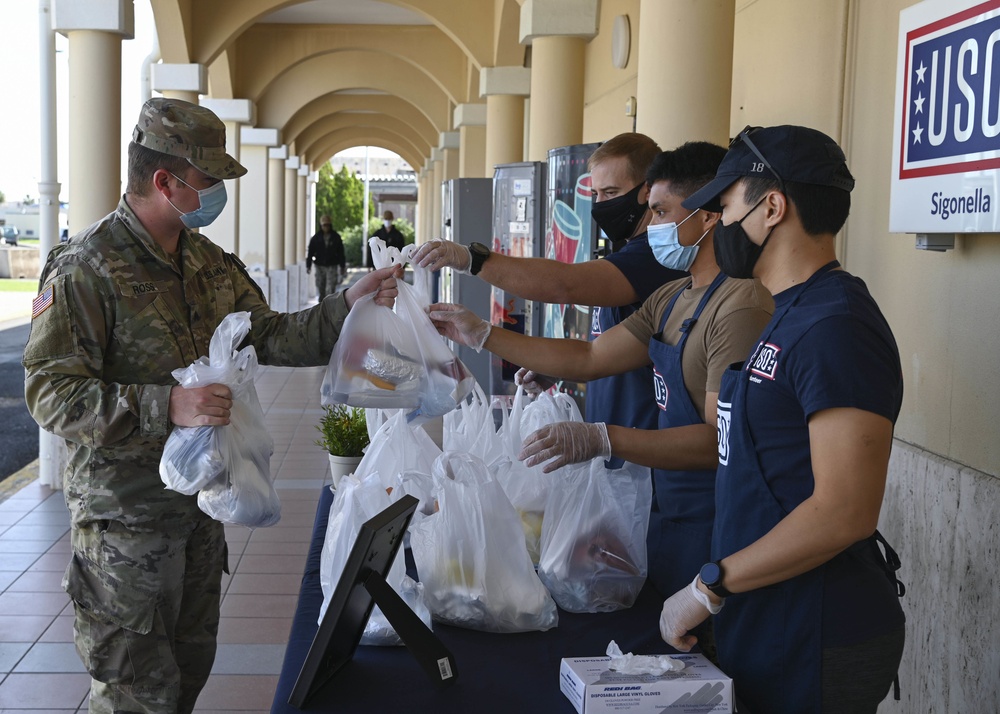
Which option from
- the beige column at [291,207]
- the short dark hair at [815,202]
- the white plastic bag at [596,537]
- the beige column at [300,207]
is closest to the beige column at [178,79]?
the white plastic bag at [596,537]

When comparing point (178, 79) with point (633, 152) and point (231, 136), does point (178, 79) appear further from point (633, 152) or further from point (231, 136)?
point (633, 152)

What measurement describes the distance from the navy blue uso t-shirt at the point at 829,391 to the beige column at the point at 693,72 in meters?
2.67

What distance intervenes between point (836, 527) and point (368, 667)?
0.91 meters

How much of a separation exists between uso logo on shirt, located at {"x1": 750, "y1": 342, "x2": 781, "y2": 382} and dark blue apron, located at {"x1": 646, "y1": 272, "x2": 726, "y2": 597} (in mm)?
498

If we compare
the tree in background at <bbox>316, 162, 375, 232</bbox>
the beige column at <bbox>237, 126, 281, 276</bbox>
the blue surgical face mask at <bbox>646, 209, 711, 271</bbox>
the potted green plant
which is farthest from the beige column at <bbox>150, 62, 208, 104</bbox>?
the tree in background at <bbox>316, 162, 375, 232</bbox>

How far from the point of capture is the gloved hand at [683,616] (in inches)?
73.0

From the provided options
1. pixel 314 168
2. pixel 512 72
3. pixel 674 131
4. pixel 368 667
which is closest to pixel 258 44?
pixel 512 72

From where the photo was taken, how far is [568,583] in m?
2.21

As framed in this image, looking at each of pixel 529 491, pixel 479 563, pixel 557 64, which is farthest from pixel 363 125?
pixel 479 563

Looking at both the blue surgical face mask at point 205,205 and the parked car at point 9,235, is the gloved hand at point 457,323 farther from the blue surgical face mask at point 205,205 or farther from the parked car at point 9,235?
the parked car at point 9,235

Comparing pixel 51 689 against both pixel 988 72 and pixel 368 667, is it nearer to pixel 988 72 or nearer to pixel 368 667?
pixel 368 667

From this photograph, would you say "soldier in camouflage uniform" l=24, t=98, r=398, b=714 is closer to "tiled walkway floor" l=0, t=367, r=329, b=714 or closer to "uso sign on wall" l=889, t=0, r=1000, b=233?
"tiled walkway floor" l=0, t=367, r=329, b=714

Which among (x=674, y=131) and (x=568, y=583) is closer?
(x=568, y=583)

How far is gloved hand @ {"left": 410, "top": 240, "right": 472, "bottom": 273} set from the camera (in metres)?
2.74
